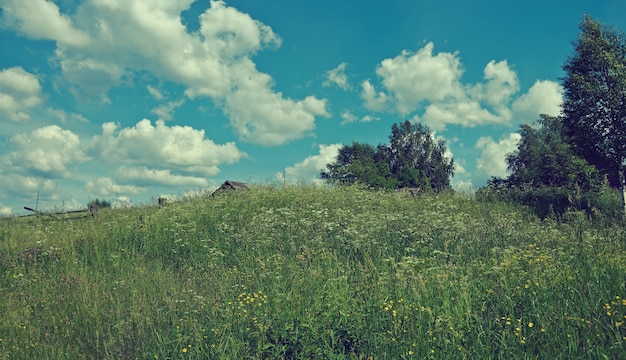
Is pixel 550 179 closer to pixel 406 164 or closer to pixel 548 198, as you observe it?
pixel 548 198

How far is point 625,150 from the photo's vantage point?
21.4 meters

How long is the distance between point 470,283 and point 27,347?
678 cm

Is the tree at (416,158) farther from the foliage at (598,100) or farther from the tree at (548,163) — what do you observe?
the foliage at (598,100)

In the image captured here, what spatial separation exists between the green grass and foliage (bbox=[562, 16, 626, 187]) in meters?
14.0

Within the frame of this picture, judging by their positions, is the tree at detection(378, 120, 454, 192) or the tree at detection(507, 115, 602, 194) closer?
the tree at detection(507, 115, 602, 194)

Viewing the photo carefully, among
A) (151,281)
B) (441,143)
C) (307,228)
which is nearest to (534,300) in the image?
(307,228)

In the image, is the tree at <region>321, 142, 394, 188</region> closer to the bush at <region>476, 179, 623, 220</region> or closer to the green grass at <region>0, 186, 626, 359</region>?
the bush at <region>476, 179, 623, 220</region>

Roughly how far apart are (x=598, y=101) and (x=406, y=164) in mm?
44170

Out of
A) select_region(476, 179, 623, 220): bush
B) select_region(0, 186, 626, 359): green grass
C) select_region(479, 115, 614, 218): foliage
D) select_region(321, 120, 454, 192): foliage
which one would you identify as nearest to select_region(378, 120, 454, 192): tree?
select_region(321, 120, 454, 192): foliage

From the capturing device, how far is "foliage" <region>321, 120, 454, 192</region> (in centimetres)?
6228

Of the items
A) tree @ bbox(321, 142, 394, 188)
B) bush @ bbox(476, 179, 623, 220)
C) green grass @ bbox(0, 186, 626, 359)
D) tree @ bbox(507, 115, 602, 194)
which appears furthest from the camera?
tree @ bbox(321, 142, 394, 188)

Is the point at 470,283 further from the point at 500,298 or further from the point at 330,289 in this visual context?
the point at 330,289

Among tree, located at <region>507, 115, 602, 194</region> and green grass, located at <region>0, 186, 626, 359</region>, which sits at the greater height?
tree, located at <region>507, 115, 602, 194</region>

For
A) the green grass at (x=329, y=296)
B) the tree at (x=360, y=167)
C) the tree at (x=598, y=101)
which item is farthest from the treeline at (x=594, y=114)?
the tree at (x=360, y=167)
